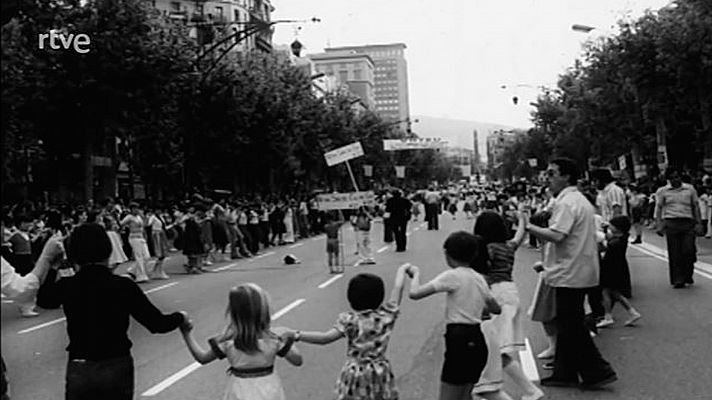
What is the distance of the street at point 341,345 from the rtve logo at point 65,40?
833 cm

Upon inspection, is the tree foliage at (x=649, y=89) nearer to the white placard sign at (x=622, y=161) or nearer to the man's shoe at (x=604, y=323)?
the white placard sign at (x=622, y=161)

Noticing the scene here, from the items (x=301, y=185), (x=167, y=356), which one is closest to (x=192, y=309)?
(x=167, y=356)

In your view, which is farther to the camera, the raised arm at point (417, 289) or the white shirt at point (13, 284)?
the raised arm at point (417, 289)

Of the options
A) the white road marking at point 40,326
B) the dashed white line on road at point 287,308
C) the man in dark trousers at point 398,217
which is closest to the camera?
the white road marking at point 40,326

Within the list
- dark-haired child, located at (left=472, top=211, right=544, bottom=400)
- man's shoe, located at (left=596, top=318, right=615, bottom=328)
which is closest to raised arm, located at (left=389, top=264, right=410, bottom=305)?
dark-haired child, located at (left=472, top=211, right=544, bottom=400)

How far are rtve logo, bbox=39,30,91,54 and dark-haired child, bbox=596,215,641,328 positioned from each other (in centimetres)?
1673

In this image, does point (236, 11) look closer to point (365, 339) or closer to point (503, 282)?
point (503, 282)

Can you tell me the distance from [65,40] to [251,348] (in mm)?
21782

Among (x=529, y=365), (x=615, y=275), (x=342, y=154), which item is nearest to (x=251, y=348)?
(x=529, y=365)

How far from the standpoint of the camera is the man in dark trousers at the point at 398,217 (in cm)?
2609

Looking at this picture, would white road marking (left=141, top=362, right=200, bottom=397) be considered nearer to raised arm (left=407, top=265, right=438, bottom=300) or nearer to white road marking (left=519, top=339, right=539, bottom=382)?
white road marking (left=519, top=339, right=539, bottom=382)

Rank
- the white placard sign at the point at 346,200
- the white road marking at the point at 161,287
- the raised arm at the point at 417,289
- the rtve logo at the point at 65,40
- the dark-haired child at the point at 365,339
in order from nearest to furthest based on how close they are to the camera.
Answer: the dark-haired child at the point at 365,339, the raised arm at the point at 417,289, the white road marking at the point at 161,287, the white placard sign at the point at 346,200, the rtve logo at the point at 65,40

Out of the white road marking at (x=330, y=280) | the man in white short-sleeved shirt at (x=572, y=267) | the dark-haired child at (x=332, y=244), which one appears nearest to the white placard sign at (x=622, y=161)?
the dark-haired child at (x=332, y=244)

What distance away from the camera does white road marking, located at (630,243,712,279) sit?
16844 mm
